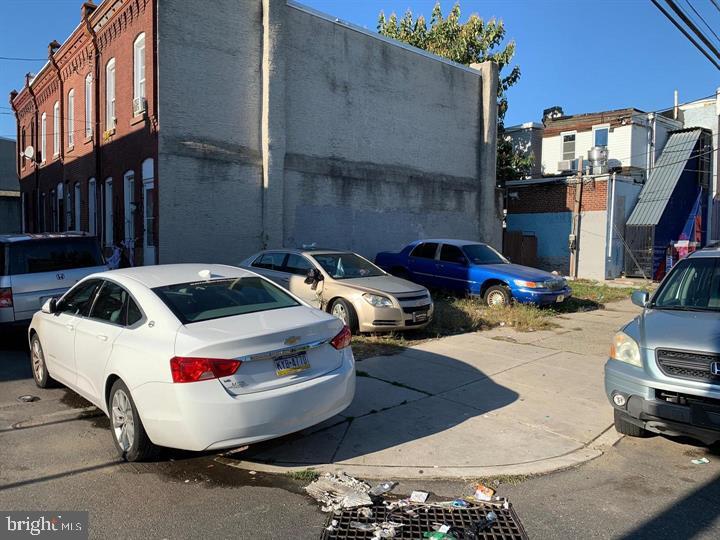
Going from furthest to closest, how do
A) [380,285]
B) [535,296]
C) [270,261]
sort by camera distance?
[535,296] → [270,261] → [380,285]

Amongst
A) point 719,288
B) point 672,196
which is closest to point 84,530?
point 719,288

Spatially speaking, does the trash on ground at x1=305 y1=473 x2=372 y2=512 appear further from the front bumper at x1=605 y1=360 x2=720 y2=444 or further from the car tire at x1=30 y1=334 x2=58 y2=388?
the car tire at x1=30 y1=334 x2=58 y2=388

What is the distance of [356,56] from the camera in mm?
17031

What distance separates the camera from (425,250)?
14266 mm

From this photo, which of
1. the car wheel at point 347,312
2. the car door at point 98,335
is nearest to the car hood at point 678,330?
the car door at point 98,335

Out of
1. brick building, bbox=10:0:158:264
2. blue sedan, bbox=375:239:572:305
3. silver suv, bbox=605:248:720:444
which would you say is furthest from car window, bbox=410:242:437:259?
silver suv, bbox=605:248:720:444

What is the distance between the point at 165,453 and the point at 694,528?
3.92 m

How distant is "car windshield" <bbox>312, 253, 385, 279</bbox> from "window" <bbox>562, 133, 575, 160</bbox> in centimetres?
1769

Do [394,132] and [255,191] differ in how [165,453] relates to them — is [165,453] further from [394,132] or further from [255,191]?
[394,132]

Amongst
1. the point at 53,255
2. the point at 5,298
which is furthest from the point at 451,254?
the point at 5,298

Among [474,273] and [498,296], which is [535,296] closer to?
[498,296]

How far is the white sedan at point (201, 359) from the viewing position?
13.4 ft

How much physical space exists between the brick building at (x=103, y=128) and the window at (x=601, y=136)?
17.8 m

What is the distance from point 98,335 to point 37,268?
4.72 m
